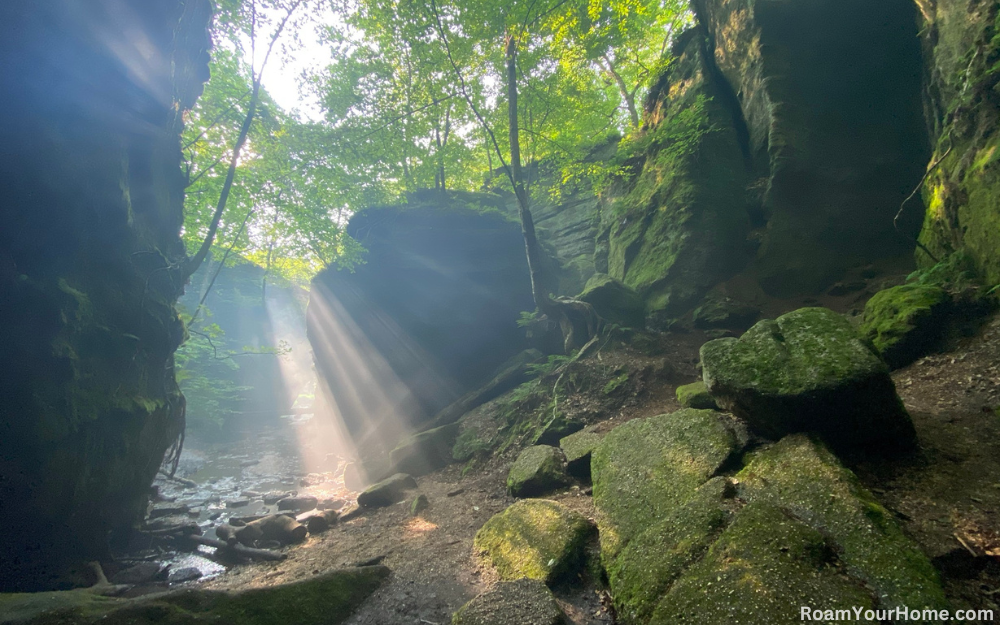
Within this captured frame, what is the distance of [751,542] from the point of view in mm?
2744

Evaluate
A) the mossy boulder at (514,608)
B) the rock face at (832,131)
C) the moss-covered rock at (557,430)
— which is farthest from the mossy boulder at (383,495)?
the rock face at (832,131)

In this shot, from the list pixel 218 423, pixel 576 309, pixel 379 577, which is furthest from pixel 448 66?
pixel 218 423

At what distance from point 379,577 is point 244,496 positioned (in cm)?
1435

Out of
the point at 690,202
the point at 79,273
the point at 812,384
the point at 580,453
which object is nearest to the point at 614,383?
the point at 580,453

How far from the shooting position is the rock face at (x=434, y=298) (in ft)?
58.6

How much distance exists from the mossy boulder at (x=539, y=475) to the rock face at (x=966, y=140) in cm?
659

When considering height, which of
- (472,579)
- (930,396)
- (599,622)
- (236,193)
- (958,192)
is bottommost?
(472,579)

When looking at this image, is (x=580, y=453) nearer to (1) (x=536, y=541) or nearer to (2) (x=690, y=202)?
(1) (x=536, y=541)

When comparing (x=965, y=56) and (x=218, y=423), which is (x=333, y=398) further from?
(x=965, y=56)

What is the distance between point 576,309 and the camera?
11.9 m

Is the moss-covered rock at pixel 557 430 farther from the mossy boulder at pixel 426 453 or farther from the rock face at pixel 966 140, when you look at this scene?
the rock face at pixel 966 140

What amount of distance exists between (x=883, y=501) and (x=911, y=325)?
3866 mm

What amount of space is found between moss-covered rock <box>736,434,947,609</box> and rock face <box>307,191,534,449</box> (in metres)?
13.9

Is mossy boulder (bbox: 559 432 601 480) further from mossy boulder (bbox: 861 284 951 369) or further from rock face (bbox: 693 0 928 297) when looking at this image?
rock face (bbox: 693 0 928 297)
